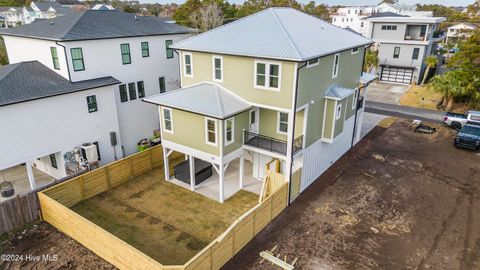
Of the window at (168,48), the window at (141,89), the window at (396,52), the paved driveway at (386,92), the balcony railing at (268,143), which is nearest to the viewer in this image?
the balcony railing at (268,143)

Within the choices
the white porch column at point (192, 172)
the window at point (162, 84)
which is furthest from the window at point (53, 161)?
the window at point (162, 84)

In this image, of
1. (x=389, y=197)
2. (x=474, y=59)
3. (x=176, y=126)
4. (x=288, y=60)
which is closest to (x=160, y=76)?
(x=176, y=126)

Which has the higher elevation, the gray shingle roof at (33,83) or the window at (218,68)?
the window at (218,68)

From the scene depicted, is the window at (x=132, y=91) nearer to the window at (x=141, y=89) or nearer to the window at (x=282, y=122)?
the window at (x=141, y=89)

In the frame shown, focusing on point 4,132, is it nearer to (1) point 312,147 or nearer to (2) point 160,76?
(2) point 160,76

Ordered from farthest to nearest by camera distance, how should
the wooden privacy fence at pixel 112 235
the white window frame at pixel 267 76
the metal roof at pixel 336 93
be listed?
1. the metal roof at pixel 336 93
2. the white window frame at pixel 267 76
3. the wooden privacy fence at pixel 112 235

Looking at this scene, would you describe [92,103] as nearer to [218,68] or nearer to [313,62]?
[218,68]
